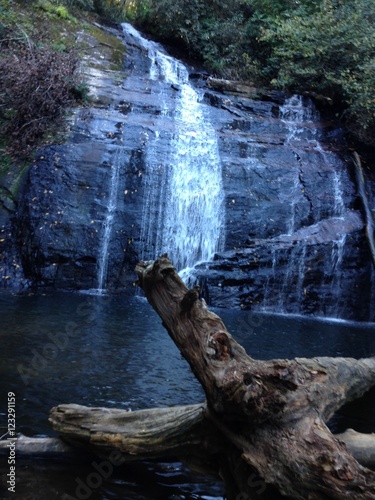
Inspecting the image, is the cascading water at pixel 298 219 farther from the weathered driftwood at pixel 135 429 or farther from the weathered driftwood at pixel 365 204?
the weathered driftwood at pixel 135 429

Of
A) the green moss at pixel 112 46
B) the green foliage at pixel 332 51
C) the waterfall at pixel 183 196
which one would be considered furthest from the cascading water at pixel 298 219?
the green moss at pixel 112 46

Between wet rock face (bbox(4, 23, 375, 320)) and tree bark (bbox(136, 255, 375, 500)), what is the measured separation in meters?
7.88

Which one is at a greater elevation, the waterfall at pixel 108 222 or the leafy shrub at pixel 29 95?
the leafy shrub at pixel 29 95

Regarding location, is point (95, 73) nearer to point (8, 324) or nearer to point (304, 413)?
point (8, 324)

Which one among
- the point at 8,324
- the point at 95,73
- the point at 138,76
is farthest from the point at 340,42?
the point at 8,324

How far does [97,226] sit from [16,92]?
3.96 m

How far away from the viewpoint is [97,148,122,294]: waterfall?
37.6 ft

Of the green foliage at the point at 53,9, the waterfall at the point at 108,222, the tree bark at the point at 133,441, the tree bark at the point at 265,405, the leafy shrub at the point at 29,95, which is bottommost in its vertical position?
the tree bark at the point at 133,441

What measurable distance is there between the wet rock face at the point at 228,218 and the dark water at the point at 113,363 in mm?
1301

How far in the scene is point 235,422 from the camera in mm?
2824

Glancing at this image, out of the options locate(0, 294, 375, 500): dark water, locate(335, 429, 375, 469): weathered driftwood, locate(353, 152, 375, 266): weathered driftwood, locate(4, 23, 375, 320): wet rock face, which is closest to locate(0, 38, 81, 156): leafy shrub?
locate(4, 23, 375, 320): wet rock face

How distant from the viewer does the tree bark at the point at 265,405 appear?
2438 millimetres

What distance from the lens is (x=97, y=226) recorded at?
1166 centimetres

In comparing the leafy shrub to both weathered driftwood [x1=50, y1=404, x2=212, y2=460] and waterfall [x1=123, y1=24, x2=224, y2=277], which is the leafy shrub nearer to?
waterfall [x1=123, y1=24, x2=224, y2=277]
